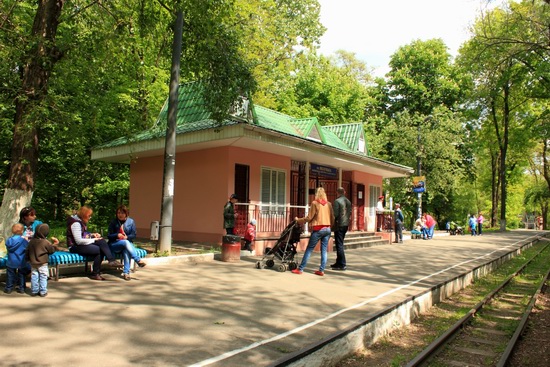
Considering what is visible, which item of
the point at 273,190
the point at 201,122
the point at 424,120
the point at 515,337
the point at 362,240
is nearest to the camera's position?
the point at 515,337

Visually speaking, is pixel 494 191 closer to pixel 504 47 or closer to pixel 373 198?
pixel 373 198

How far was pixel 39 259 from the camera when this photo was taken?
6141mm

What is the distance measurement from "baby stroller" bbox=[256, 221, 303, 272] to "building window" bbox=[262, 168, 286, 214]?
4.96 meters

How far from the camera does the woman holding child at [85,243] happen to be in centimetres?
736

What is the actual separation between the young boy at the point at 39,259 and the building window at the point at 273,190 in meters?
9.14

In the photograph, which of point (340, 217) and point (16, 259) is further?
point (340, 217)

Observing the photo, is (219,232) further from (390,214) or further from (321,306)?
(390,214)

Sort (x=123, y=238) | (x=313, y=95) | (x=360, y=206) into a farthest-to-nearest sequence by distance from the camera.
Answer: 1. (x=313, y=95)
2. (x=360, y=206)
3. (x=123, y=238)

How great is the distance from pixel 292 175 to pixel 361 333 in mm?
12136

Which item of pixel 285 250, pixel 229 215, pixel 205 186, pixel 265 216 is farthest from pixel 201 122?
pixel 285 250

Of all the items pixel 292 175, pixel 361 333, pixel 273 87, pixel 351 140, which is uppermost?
pixel 273 87

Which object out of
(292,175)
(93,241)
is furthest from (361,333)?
(292,175)

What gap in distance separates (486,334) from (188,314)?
4528 millimetres

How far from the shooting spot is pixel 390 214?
23.2 metres
